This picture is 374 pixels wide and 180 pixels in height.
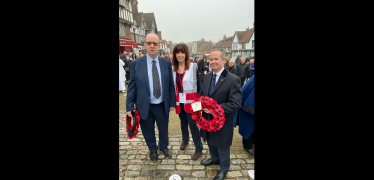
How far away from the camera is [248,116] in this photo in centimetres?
328

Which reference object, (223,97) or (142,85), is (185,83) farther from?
(223,97)

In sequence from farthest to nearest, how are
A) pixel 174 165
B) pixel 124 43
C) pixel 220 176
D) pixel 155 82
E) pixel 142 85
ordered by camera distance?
pixel 124 43 < pixel 174 165 < pixel 155 82 < pixel 142 85 < pixel 220 176

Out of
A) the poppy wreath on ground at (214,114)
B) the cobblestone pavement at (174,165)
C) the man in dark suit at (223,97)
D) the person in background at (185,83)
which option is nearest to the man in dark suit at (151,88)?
the person in background at (185,83)

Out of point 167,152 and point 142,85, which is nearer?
point 142,85

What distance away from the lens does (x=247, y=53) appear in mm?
39219

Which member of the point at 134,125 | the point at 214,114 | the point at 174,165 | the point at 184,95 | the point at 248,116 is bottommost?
the point at 174,165

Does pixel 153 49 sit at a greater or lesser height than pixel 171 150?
greater

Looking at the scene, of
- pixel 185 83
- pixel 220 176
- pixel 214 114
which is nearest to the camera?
pixel 214 114

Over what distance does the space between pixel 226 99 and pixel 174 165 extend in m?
1.65

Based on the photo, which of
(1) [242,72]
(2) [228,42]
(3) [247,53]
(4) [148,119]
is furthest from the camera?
(2) [228,42]

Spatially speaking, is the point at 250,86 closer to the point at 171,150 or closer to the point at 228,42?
the point at 171,150

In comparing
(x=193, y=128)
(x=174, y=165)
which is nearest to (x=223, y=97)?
(x=193, y=128)

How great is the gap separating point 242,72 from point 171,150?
7.50 meters

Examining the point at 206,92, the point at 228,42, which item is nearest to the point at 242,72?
the point at 206,92
